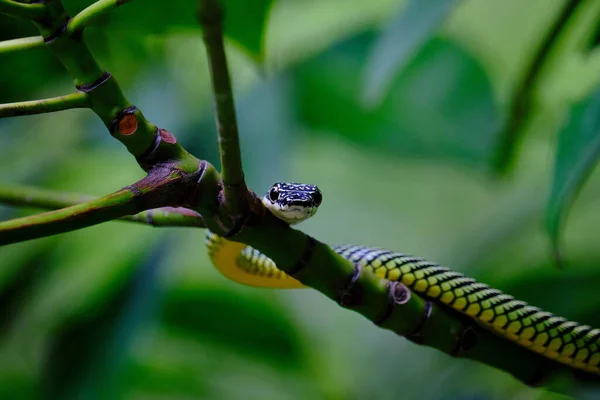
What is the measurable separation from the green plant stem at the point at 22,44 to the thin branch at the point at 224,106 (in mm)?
249

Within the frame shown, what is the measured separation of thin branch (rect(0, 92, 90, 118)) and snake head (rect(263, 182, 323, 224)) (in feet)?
1.10

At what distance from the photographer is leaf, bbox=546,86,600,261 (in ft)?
3.12

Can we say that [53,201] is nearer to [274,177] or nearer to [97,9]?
[97,9]

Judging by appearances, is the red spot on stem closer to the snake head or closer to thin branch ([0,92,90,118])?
thin branch ([0,92,90,118])

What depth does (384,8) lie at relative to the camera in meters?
3.25

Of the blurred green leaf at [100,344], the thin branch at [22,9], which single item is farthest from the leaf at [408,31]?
the blurred green leaf at [100,344]

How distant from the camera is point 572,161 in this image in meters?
0.98

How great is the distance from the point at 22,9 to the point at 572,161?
756 mm

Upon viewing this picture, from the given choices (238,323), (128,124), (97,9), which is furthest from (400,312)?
(238,323)

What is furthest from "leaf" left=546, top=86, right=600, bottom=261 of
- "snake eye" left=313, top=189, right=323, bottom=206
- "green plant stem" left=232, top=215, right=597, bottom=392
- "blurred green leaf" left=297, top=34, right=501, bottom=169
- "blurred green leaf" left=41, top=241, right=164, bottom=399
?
"blurred green leaf" left=297, top=34, right=501, bottom=169

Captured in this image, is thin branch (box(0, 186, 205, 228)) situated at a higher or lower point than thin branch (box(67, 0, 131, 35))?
lower

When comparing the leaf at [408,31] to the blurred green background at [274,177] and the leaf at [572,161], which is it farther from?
the leaf at [572,161]

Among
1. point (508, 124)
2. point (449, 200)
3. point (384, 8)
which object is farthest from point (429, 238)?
point (508, 124)

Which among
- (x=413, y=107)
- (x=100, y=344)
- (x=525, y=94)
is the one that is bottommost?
(x=100, y=344)
